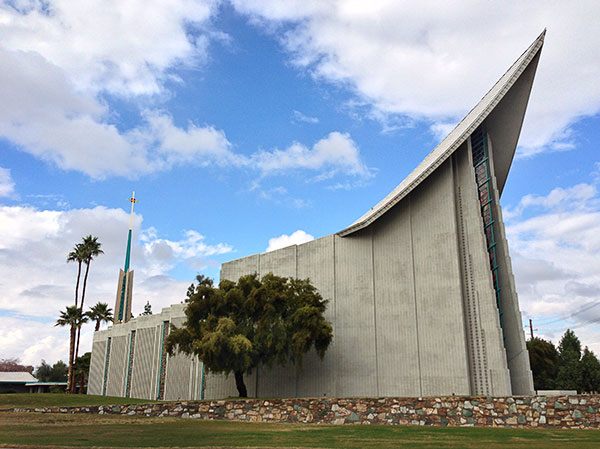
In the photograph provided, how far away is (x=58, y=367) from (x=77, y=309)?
157 ft

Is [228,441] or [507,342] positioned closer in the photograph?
[228,441]

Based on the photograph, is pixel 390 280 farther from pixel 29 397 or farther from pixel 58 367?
pixel 58 367

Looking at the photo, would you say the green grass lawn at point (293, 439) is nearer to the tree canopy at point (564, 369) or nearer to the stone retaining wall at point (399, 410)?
the stone retaining wall at point (399, 410)

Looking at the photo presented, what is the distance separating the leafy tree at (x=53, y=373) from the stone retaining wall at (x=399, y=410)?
73350 mm

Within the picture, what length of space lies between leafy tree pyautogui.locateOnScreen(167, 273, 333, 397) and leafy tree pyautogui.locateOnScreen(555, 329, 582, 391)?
3272cm

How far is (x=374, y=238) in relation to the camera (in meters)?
32.7

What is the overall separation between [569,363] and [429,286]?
3078 cm

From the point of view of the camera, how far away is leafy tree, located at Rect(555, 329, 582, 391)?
49.9 metres

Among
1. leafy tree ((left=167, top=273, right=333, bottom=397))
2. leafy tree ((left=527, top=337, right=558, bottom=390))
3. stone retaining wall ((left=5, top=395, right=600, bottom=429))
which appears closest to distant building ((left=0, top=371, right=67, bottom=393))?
leafy tree ((left=167, top=273, right=333, bottom=397))

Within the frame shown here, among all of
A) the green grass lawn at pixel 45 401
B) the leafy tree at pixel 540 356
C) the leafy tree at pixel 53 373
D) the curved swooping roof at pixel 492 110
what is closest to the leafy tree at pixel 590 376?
the leafy tree at pixel 540 356

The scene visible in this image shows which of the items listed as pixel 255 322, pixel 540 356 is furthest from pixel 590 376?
pixel 255 322

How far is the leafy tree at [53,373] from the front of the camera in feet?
303

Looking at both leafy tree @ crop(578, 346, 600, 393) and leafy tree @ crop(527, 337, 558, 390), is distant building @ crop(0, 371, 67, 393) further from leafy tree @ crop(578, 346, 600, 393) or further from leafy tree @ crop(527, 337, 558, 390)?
leafy tree @ crop(578, 346, 600, 393)

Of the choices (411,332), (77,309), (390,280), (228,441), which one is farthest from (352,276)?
(77,309)
